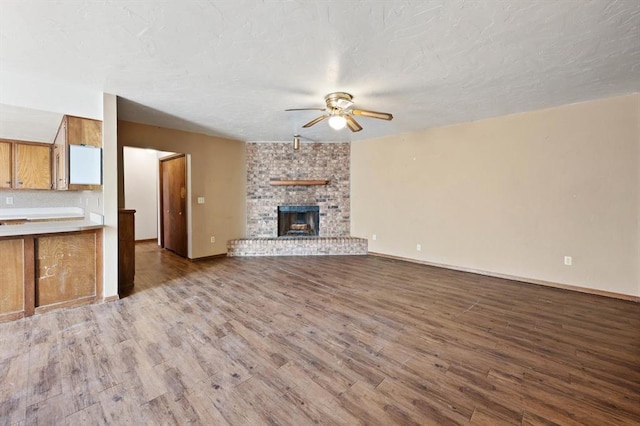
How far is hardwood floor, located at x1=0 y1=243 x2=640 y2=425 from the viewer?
4.98 ft

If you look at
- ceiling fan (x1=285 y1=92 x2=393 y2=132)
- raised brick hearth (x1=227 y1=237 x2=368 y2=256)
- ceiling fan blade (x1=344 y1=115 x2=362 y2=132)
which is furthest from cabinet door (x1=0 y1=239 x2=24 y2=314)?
ceiling fan blade (x1=344 y1=115 x2=362 y2=132)

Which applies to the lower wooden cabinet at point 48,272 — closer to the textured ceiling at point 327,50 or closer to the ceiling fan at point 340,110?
the textured ceiling at point 327,50

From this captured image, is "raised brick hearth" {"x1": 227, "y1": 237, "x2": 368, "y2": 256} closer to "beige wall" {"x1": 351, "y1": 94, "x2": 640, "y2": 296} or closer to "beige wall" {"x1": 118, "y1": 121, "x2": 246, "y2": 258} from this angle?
"beige wall" {"x1": 118, "y1": 121, "x2": 246, "y2": 258}

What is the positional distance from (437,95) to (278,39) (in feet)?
6.87

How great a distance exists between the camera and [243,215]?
5812 millimetres

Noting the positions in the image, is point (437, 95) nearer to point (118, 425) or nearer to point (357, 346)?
point (357, 346)

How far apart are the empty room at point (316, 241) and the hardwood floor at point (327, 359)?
0.7 inches

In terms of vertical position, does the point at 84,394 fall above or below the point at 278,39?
below

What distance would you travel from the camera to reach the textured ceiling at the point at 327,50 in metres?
1.74

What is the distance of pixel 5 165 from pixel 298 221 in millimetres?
5103

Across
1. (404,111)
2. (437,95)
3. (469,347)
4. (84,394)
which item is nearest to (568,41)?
(437,95)

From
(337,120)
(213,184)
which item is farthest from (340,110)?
(213,184)

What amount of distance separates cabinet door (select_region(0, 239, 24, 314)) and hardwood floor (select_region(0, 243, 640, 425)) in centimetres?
21

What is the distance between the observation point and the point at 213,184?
5.36 m
